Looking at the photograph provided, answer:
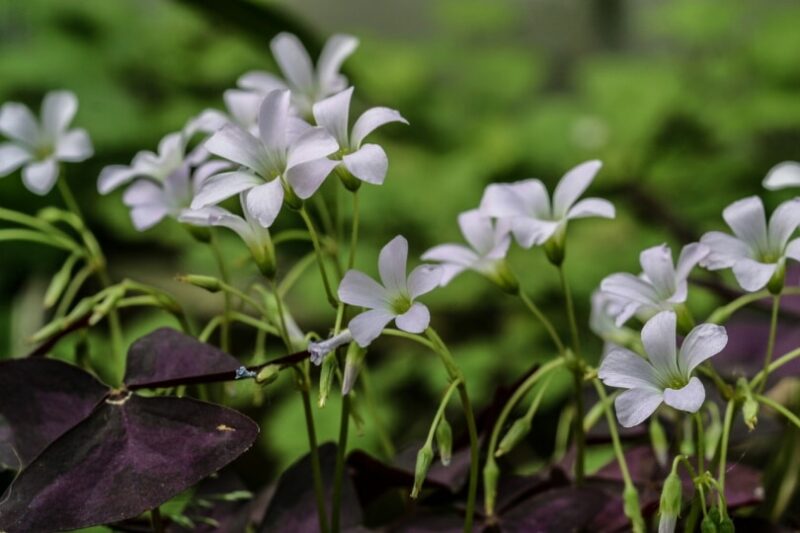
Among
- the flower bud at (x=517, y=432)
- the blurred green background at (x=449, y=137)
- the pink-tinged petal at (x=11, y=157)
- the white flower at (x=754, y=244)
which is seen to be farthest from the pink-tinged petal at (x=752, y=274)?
the blurred green background at (x=449, y=137)

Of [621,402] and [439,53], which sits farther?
[439,53]

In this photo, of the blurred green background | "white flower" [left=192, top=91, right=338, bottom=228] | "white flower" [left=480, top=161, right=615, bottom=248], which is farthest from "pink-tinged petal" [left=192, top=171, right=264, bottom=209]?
the blurred green background

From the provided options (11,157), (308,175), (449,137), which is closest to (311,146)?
(308,175)

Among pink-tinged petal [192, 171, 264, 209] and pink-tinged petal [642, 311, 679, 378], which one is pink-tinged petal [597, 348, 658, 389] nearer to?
pink-tinged petal [642, 311, 679, 378]

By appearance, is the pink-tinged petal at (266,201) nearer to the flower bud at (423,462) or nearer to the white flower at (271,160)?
the white flower at (271,160)

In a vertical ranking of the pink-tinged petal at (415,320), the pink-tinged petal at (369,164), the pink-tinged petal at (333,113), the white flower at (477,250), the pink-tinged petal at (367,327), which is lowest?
the white flower at (477,250)

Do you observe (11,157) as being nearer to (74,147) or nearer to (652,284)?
(74,147)

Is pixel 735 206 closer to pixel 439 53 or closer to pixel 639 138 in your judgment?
pixel 639 138

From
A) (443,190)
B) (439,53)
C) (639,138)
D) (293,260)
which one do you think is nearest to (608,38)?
(439,53)
